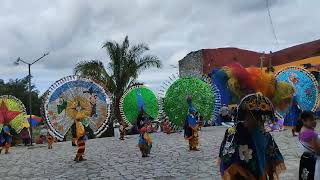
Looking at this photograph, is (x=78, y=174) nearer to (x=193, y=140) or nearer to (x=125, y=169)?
(x=125, y=169)

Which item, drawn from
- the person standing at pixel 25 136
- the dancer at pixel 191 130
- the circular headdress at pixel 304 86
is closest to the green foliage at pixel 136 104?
the dancer at pixel 191 130

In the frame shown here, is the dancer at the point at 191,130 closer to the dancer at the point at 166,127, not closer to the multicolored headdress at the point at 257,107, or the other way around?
the dancer at the point at 166,127

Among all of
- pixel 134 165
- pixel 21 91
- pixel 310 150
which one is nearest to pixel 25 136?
pixel 134 165

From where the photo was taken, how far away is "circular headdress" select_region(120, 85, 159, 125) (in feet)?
60.1

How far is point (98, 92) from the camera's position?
57.9ft

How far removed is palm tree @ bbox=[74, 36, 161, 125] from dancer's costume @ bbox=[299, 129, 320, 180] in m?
21.5

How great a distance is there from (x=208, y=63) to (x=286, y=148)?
24941 mm

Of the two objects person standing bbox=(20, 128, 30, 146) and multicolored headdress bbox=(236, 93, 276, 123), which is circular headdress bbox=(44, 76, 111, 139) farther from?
multicolored headdress bbox=(236, 93, 276, 123)

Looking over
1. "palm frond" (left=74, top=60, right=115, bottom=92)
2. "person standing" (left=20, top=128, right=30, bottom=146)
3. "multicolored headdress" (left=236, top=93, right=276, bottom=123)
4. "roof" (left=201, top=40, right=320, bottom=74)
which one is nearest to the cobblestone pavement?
"multicolored headdress" (left=236, top=93, right=276, bottom=123)

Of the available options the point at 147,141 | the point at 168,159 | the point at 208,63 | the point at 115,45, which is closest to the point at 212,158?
the point at 168,159

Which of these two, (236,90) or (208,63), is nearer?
(236,90)

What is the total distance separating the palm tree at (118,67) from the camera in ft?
88.7

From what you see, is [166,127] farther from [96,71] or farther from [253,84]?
[253,84]

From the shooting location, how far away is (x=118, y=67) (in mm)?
27578
